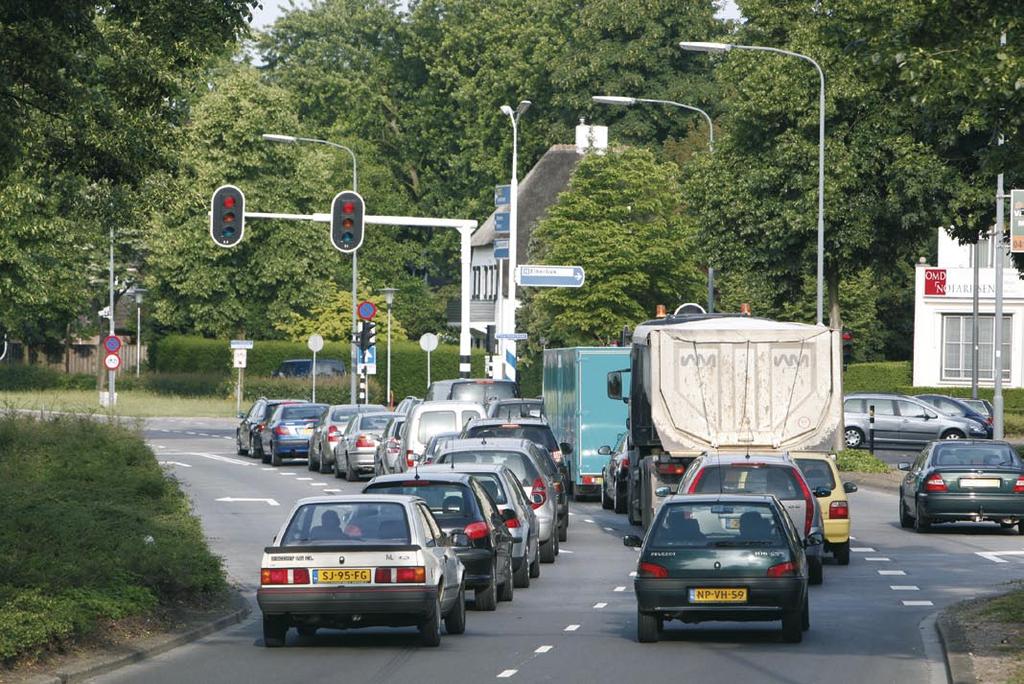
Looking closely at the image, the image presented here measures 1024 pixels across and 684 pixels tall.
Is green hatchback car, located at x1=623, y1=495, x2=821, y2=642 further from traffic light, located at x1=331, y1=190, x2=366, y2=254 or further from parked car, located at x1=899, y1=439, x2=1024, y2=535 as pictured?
traffic light, located at x1=331, y1=190, x2=366, y2=254

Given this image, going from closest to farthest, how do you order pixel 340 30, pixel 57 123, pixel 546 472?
pixel 57 123 → pixel 546 472 → pixel 340 30

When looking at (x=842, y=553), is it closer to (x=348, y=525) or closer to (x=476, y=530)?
(x=476, y=530)

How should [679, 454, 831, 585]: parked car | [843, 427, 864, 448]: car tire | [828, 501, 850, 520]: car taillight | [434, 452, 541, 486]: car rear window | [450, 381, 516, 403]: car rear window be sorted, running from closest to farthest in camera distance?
[679, 454, 831, 585]: parked car, [828, 501, 850, 520]: car taillight, [434, 452, 541, 486]: car rear window, [450, 381, 516, 403]: car rear window, [843, 427, 864, 448]: car tire

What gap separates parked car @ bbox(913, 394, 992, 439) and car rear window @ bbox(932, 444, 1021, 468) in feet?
78.8

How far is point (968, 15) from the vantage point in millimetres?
15953

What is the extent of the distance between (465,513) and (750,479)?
4.29m

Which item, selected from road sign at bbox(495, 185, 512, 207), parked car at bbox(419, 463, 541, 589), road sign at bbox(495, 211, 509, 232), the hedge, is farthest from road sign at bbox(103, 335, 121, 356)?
parked car at bbox(419, 463, 541, 589)

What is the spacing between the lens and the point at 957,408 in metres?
54.8

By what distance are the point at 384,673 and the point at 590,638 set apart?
3.16 meters

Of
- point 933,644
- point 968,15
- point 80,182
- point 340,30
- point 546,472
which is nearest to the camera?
point 968,15

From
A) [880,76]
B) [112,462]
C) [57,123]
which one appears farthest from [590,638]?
[112,462]

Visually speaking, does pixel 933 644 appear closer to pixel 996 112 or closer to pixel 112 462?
pixel 996 112

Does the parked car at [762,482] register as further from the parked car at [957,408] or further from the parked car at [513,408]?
the parked car at [957,408]

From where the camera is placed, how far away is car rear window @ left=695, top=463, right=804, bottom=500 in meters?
21.9
